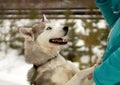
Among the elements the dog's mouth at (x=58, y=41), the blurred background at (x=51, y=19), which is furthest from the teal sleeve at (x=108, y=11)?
the blurred background at (x=51, y=19)

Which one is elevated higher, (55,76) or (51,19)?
(55,76)

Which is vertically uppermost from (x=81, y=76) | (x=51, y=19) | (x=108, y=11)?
(x=108, y=11)

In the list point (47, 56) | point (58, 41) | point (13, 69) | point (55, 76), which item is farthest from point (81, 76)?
point (13, 69)

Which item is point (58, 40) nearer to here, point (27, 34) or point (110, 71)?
point (27, 34)

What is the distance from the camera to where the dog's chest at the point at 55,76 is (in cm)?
386

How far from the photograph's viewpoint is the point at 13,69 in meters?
8.09

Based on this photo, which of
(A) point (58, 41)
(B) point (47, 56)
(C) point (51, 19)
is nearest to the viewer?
(B) point (47, 56)

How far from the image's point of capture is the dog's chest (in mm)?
3861

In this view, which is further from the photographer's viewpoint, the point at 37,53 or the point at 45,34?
the point at 45,34

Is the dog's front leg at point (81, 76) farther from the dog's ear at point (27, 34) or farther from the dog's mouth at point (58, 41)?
the dog's ear at point (27, 34)

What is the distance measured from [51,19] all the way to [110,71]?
22.4ft

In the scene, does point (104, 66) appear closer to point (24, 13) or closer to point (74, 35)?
point (74, 35)

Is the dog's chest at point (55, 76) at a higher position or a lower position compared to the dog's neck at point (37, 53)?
lower

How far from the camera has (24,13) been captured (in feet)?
31.3
